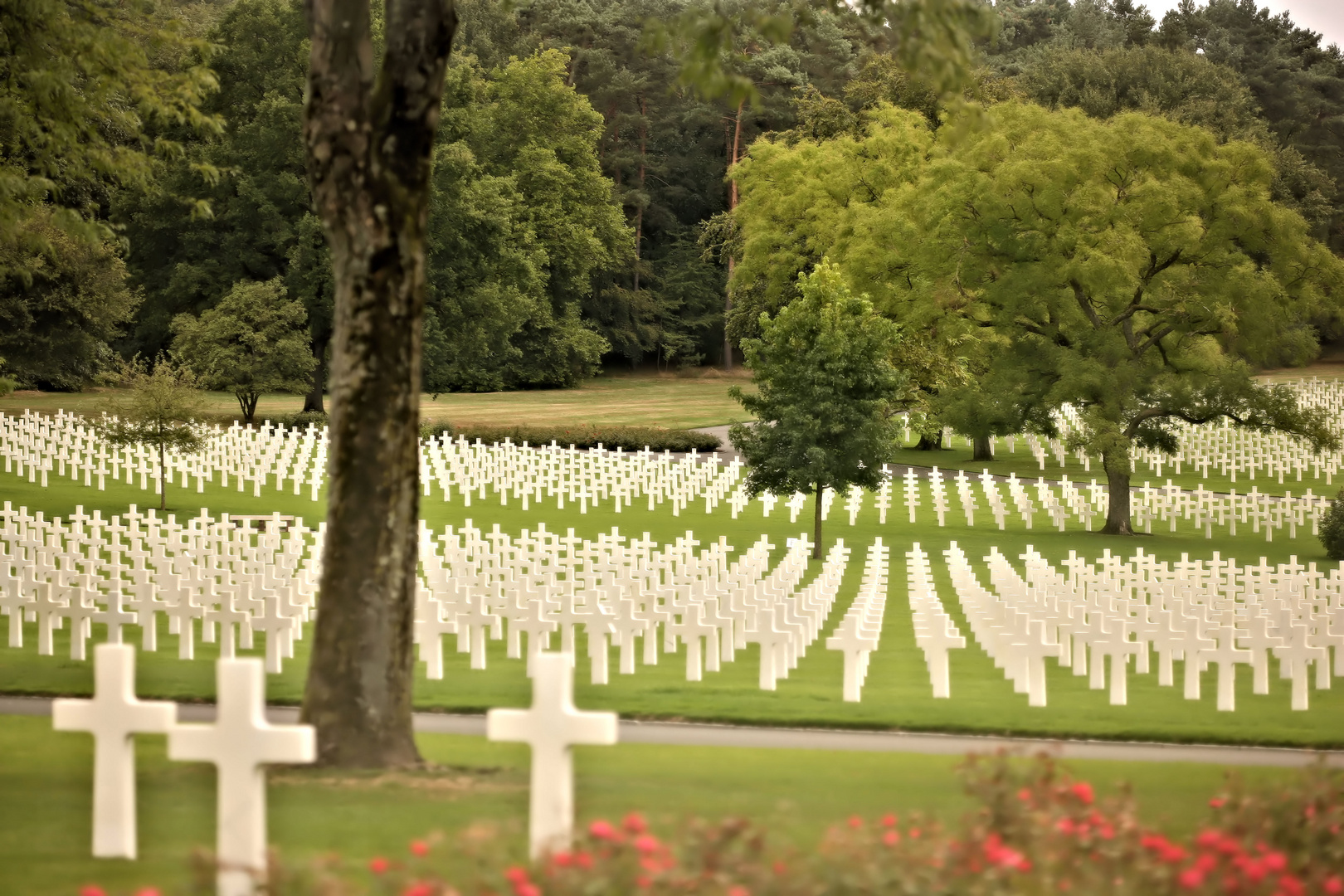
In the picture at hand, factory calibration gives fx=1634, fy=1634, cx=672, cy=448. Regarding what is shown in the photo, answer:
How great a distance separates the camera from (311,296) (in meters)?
53.3

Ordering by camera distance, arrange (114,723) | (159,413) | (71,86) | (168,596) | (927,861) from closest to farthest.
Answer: (927,861), (114,723), (168,596), (71,86), (159,413)

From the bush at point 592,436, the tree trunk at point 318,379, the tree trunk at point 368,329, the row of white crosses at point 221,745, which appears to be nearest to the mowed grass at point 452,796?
the row of white crosses at point 221,745

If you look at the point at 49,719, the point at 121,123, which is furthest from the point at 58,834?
the point at 121,123

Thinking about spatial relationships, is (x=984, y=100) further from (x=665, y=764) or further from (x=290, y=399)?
(x=665, y=764)

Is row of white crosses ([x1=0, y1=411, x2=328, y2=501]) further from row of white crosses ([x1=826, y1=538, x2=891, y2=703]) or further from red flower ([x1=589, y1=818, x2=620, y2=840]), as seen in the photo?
red flower ([x1=589, y1=818, x2=620, y2=840])

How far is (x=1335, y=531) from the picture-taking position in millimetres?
31016

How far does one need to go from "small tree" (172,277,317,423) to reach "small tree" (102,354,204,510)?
13025mm

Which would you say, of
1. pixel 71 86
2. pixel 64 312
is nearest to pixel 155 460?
pixel 64 312

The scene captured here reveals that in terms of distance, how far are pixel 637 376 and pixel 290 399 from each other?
23.6m

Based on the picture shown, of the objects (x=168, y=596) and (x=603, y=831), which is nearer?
(x=603, y=831)

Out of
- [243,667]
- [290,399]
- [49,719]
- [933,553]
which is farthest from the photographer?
[290,399]

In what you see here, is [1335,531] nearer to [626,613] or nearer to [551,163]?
[626,613]

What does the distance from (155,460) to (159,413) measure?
221 inches

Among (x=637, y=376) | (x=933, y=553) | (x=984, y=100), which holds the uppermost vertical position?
(x=984, y=100)
